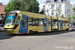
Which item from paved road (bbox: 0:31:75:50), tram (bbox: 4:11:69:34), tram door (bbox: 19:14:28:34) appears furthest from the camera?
tram door (bbox: 19:14:28:34)

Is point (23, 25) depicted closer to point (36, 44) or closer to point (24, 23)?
point (24, 23)

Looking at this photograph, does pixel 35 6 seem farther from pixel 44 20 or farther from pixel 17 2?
pixel 44 20

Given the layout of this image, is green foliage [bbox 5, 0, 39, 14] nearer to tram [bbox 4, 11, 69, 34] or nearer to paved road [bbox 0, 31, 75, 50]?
tram [bbox 4, 11, 69, 34]

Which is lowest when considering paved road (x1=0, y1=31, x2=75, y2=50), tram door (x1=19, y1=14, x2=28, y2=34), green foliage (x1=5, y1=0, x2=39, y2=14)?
paved road (x1=0, y1=31, x2=75, y2=50)

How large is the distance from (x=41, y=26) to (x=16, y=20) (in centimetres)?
539

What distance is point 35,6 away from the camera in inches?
1881

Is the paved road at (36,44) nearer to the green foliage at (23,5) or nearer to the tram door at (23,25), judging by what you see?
the tram door at (23,25)

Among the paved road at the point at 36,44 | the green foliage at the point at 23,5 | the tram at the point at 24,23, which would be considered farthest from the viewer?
the green foliage at the point at 23,5

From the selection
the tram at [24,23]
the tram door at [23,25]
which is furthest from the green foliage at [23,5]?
the tram door at [23,25]

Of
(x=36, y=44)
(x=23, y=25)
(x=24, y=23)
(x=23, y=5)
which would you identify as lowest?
(x=36, y=44)

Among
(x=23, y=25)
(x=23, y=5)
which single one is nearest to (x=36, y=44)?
(x=23, y=25)

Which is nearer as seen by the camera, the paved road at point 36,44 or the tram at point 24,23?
the paved road at point 36,44

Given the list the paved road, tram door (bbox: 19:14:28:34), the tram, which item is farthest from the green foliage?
the paved road

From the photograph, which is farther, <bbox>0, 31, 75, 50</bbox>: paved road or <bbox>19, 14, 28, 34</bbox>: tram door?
<bbox>19, 14, 28, 34</bbox>: tram door
